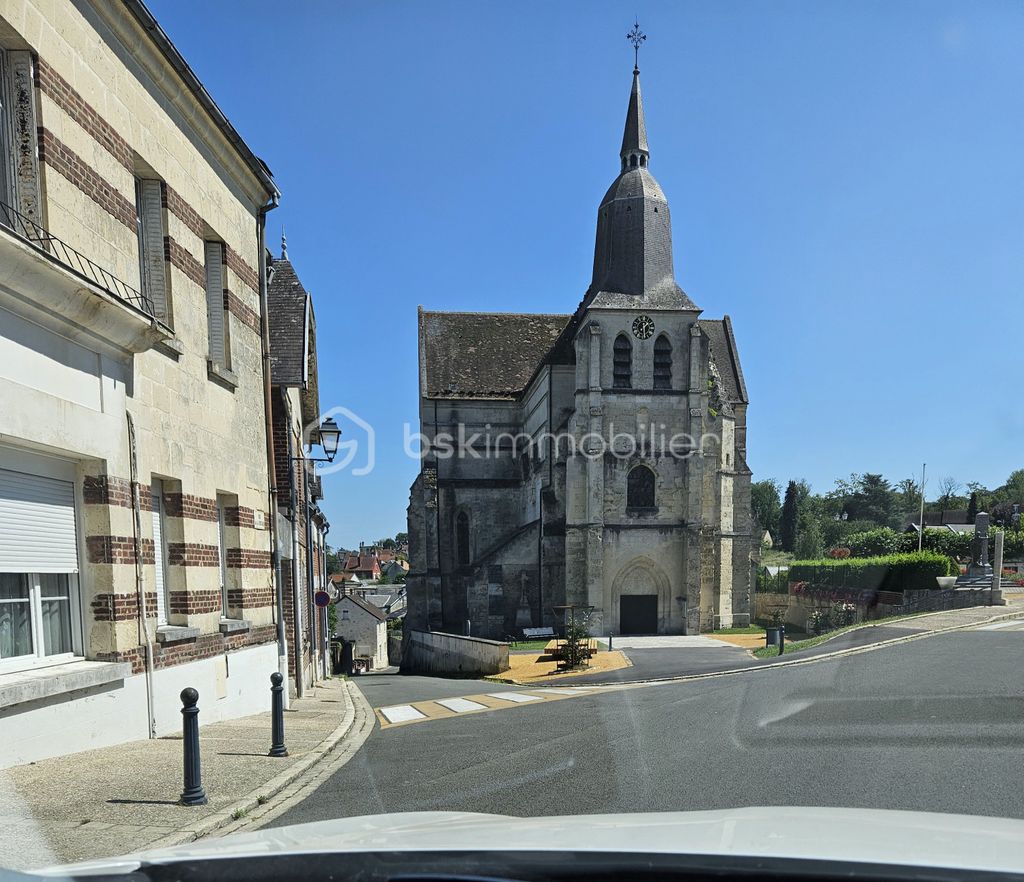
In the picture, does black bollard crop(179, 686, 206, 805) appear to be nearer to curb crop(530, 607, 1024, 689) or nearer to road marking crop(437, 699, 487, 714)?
road marking crop(437, 699, 487, 714)

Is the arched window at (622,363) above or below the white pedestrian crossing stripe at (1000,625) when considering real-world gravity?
above

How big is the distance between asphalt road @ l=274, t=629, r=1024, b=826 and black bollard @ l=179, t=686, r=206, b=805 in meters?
0.74

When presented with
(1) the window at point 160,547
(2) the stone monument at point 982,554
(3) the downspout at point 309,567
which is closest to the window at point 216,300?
(1) the window at point 160,547

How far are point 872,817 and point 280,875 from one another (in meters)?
1.62

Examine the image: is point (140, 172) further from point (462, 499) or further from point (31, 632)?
point (462, 499)

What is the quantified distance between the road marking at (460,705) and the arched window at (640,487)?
1983 cm

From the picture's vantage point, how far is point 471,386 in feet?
133

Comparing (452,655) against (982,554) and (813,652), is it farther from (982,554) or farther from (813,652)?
(982,554)

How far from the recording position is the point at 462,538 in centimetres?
4028

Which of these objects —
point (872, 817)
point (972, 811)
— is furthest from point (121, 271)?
point (972, 811)

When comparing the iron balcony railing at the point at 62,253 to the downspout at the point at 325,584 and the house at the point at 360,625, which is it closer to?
the downspout at the point at 325,584

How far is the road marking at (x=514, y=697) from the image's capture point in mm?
13806

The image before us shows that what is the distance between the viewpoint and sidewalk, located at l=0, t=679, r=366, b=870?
4.68 meters

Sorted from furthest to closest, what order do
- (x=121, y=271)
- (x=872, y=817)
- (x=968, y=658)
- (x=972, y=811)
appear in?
(x=968, y=658)
(x=121, y=271)
(x=972, y=811)
(x=872, y=817)
